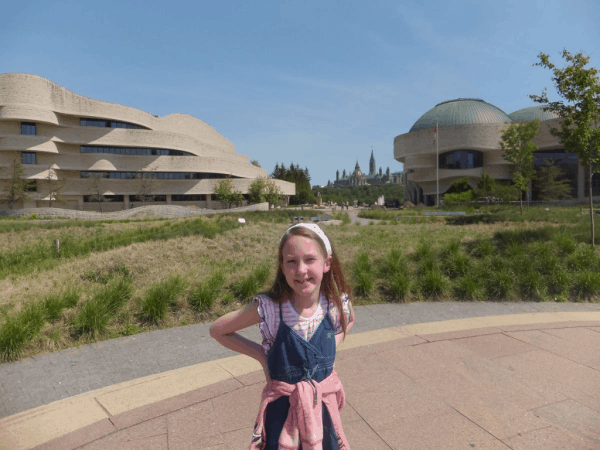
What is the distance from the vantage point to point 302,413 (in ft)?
5.98

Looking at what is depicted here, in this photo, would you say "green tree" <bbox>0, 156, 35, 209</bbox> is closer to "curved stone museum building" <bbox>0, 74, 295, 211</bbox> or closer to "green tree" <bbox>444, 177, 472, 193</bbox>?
"curved stone museum building" <bbox>0, 74, 295, 211</bbox>

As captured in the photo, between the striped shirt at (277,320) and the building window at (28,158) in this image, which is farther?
the building window at (28,158)

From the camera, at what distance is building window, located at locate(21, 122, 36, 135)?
162 ft

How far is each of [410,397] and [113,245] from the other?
1098 centimetres

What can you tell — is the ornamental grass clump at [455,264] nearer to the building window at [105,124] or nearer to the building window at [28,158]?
the building window at [28,158]

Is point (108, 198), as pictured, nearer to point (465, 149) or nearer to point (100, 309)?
point (465, 149)

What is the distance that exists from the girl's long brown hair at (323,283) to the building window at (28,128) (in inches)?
2289

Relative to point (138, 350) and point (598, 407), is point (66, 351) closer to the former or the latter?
point (138, 350)

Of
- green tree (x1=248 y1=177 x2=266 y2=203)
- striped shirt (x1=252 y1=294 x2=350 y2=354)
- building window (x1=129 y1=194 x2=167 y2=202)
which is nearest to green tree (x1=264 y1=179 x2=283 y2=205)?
green tree (x1=248 y1=177 x2=266 y2=203)

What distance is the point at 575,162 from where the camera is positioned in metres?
56.4

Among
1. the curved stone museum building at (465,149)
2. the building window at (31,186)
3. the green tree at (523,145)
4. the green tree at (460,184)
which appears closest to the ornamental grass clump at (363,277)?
the green tree at (523,145)

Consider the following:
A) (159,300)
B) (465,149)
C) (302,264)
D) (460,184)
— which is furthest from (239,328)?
(465,149)

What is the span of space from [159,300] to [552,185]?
55482mm

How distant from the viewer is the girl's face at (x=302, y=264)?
6.42ft
